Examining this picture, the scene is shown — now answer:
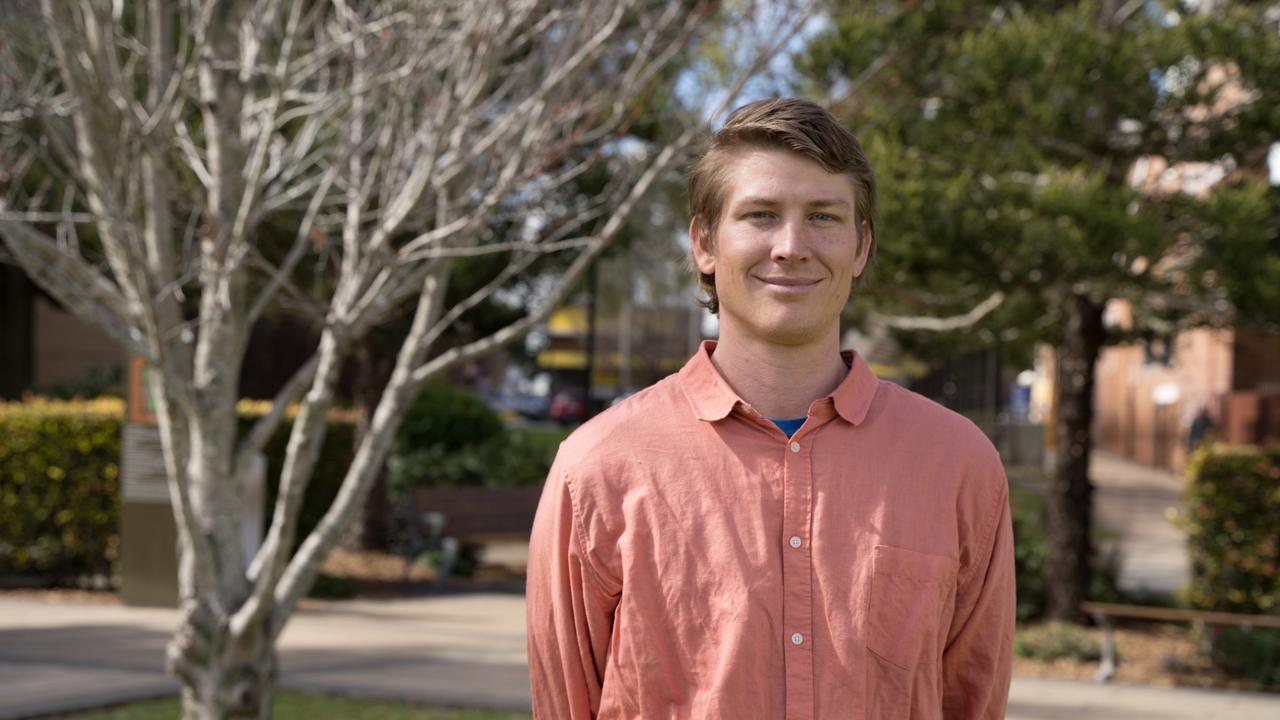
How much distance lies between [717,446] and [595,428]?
20 cm

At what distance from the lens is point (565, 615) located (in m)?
2.29

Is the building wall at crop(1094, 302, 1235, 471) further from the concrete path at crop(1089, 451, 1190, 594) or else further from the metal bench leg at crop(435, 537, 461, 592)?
the metal bench leg at crop(435, 537, 461, 592)

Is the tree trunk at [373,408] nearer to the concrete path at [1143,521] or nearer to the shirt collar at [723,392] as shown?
the concrete path at [1143,521]

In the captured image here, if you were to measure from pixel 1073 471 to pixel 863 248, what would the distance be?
9427mm

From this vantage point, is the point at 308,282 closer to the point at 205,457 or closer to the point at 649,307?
the point at 205,457

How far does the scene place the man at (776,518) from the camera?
2189mm

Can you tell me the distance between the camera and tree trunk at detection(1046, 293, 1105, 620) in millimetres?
11133

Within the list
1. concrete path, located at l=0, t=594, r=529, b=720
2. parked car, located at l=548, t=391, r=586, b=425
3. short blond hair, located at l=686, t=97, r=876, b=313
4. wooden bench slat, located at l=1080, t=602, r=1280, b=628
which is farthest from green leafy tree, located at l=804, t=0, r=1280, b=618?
parked car, located at l=548, t=391, r=586, b=425

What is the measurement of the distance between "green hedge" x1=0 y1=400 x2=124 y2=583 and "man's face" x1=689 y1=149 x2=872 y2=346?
1104cm

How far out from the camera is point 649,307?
26406 millimetres

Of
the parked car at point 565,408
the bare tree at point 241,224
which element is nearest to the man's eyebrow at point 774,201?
the bare tree at point 241,224

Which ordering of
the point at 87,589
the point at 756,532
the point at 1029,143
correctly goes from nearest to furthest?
the point at 756,532 < the point at 1029,143 < the point at 87,589

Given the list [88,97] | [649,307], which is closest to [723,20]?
[88,97]

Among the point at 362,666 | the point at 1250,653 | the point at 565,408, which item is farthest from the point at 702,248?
the point at 565,408
